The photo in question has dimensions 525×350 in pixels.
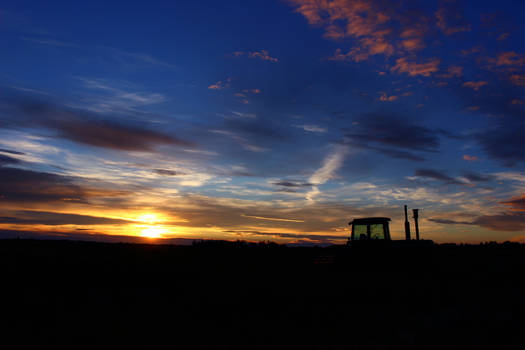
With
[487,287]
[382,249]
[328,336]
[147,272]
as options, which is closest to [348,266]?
[382,249]

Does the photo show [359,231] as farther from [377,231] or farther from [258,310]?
[258,310]

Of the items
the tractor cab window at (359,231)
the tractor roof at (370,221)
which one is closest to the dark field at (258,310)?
the tractor cab window at (359,231)

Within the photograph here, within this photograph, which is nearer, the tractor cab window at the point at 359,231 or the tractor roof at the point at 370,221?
the tractor roof at the point at 370,221

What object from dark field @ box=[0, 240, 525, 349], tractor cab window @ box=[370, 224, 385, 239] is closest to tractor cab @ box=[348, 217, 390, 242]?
tractor cab window @ box=[370, 224, 385, 239]

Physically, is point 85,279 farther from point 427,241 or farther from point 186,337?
point 427,241

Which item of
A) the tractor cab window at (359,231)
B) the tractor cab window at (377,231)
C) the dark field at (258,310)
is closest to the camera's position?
the dark field at (258,310)

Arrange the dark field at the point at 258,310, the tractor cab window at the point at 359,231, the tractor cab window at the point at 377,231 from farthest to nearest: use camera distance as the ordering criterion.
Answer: the tractor cab window at the point at 359,231, the tractor cab window at the point at 377,231, the dark field at the point at 258,310

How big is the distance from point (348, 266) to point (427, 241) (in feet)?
13.7

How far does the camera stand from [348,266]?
20.9 m

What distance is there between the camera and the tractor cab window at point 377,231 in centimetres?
2114

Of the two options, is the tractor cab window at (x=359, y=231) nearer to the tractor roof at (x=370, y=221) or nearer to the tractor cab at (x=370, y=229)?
the tractor cab at (x=370, y=229)

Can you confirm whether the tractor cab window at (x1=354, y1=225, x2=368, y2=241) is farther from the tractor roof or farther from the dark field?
the dark field

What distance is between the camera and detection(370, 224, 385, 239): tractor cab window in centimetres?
2114

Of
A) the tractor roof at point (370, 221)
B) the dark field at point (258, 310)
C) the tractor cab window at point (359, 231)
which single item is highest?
the tractor roof at point (370, 221)
